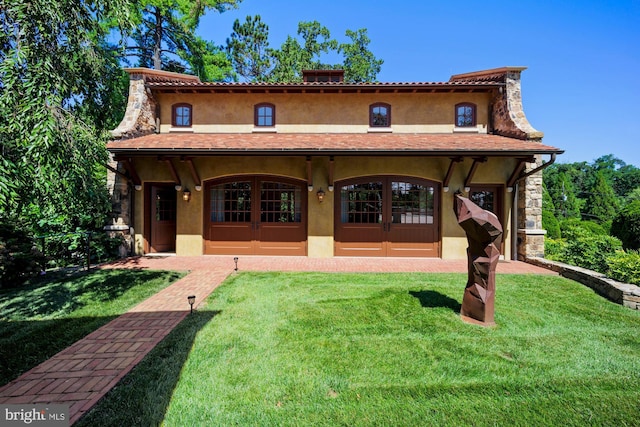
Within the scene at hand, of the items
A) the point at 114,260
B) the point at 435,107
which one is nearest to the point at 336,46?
the point at 435,107

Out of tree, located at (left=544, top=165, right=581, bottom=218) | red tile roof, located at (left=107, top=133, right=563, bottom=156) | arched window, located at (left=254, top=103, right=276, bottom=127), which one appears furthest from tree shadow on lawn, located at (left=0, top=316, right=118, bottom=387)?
tree, located at (left=544, top=165, right=581, bottom=218)

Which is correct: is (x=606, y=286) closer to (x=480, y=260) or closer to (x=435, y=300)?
(x=480, y=260)

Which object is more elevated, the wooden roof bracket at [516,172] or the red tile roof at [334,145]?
the red tile roof at [334,145]

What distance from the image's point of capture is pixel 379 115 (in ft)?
35.3

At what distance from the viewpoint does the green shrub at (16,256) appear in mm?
6273

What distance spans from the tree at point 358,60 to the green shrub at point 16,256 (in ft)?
74.5

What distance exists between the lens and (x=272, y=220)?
33.0ft

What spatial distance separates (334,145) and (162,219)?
6.84 meters

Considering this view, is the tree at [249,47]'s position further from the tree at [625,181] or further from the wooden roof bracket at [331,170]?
the tree at [625,181]

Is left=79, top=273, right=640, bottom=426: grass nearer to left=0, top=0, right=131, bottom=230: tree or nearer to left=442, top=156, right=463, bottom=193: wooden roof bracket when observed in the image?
left=0, top=0, right=131, bottom=230: tree

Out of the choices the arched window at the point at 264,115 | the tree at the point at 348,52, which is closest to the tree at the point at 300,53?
the tree at the point at 348,52

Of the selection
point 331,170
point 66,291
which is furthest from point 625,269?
point 66,291

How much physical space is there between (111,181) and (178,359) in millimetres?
8464
